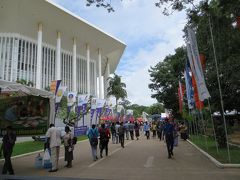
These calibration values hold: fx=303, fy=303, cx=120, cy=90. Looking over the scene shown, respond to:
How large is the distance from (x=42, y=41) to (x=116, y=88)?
25.2 meters

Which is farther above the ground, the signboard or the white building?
the white building

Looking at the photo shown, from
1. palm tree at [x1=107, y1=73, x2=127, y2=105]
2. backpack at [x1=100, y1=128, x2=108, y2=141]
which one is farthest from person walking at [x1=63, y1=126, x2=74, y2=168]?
palm tree at [x1=107, y1=73, x2=127, y2=105]

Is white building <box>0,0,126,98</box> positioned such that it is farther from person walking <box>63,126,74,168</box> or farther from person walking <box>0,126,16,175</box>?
person walking <box>0,126,16,175</box>

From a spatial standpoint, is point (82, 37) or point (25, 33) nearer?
point (25, 33)

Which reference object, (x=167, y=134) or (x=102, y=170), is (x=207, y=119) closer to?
(x=167, y=134)

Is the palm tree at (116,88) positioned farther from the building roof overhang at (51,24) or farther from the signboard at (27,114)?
the signboard at (27,114)

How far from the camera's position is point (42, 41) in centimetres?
5934

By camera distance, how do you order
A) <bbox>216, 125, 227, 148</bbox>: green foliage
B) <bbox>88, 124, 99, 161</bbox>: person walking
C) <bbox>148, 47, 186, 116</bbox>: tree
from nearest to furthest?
<bbox>88, 124, 99, 161</bbox>: person walking < <bbox>216, 125, 227, 148</bbox>: green foliage < <bbox>148, 47, 186, 116</bbox>: tree

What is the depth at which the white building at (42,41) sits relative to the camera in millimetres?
49594

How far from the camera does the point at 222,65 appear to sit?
60.7 feet

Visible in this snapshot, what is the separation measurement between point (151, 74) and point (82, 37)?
2390 centimetres

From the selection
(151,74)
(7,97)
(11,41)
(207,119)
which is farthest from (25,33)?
(7,97)

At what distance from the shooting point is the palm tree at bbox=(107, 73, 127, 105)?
3066 inches

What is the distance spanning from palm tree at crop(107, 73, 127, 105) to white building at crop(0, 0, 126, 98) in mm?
10177
